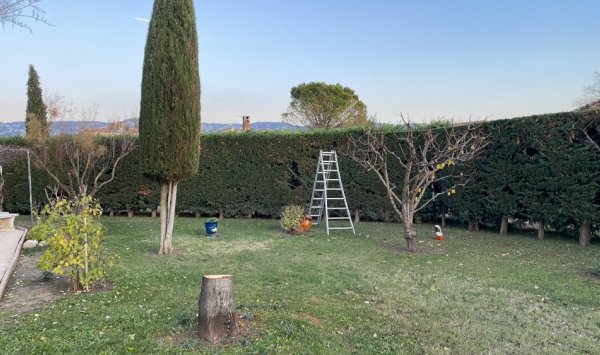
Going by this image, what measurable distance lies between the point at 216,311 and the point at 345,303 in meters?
1.42

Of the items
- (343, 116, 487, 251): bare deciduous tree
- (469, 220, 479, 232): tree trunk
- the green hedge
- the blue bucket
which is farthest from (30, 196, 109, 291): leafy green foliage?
(469, 220, 479, 232): tree trunk

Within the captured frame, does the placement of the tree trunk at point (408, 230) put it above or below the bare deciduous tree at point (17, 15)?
below

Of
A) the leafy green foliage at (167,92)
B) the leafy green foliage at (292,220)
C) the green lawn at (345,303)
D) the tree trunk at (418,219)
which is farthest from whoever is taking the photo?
the tree trunk at (418,219)

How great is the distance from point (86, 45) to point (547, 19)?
9765mm

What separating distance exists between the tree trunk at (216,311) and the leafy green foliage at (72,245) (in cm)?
190

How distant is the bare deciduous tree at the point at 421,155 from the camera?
23.9 ft

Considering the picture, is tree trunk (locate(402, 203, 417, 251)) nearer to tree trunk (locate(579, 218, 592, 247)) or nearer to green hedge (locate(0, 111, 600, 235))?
green hedge (locate(0, 111, 600, 235))

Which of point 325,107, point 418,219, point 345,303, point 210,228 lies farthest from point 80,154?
point 325,107

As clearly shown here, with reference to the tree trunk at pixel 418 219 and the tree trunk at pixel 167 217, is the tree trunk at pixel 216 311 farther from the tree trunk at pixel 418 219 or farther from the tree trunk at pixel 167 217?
the tree trunk at pixel 418 219

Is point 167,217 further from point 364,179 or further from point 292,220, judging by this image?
point 364,179

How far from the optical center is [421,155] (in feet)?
32.6

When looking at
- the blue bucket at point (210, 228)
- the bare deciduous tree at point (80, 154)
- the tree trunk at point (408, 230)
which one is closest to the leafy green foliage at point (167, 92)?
the blue bucket at point (210, 228)

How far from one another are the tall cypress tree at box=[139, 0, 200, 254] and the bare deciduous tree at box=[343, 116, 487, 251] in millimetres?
3349

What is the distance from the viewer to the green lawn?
3006 mm
